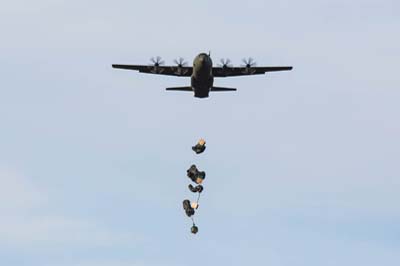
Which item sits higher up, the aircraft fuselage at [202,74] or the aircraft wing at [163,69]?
the aircraft wing at [163,69]

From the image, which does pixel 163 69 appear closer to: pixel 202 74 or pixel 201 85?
pixel 201 85

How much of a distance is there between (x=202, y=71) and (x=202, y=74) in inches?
18.1

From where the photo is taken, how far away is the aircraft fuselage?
127m

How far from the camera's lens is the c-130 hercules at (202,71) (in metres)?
127

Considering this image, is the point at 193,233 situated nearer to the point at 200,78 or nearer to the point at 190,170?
the point at 190,170

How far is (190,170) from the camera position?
125 metres

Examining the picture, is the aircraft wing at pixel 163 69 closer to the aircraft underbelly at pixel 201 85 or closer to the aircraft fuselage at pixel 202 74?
the aircraft underbelly at pixel 201 85

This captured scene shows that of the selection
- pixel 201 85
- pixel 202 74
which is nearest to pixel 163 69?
pixel 201 85

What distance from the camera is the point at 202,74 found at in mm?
127312

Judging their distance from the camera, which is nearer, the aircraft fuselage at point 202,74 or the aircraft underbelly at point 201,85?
the aircraft fuselage at point 202,74

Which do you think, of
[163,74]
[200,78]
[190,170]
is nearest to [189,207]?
[190,170]

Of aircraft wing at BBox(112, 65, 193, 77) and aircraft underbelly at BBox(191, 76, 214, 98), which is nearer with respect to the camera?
aircraft underbelly at BBox(191, 76, 214, 98)

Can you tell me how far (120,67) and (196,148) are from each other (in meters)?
31.0

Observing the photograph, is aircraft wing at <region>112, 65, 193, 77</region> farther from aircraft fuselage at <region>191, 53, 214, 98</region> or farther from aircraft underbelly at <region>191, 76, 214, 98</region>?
aircraft fuselage at <region>191, 53, 214, 98</region>
